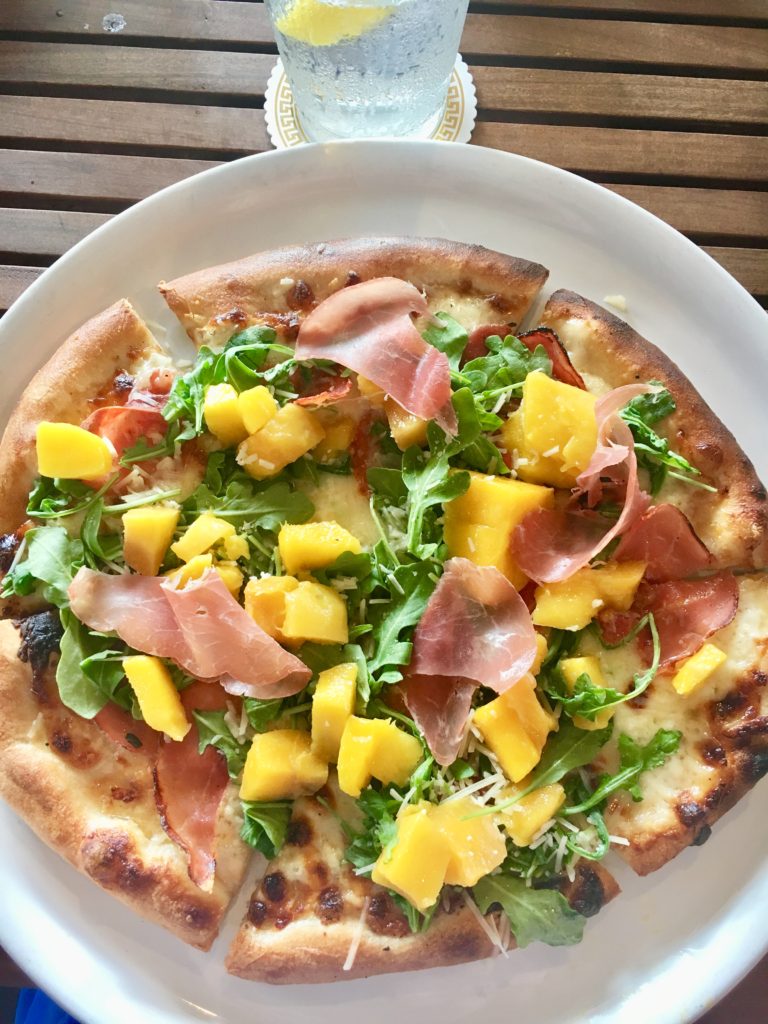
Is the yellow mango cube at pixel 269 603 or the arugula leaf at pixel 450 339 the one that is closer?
the yellow mango cube at pixel 269 603

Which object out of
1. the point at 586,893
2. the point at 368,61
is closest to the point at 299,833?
the point at 586,893

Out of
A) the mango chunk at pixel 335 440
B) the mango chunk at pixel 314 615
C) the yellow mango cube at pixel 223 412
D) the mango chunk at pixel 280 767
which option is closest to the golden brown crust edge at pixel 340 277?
the yellow mango cube at pixel 223 412

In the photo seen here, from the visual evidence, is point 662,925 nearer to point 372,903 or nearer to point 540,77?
point 372,903

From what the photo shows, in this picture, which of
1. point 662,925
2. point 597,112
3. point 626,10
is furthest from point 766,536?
point 626,10

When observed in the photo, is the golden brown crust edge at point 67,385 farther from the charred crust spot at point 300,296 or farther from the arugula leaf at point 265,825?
the arugula leaf at point 265,825

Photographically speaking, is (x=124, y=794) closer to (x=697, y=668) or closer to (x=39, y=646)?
(x=39, y=646)

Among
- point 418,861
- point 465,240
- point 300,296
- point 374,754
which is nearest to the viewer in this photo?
point 418,861
